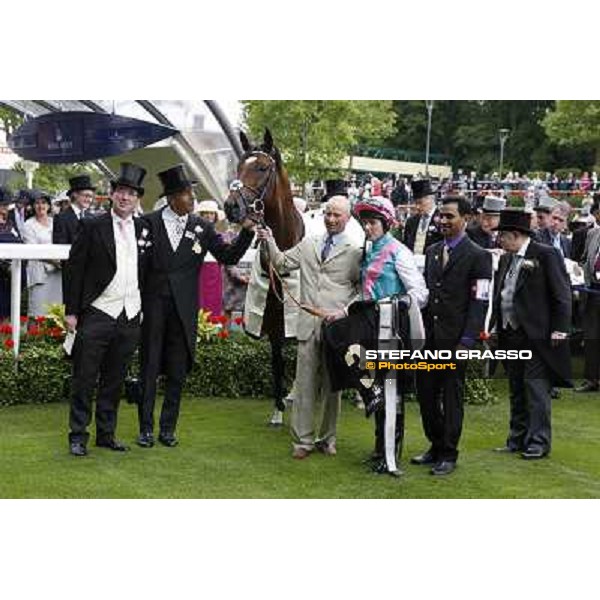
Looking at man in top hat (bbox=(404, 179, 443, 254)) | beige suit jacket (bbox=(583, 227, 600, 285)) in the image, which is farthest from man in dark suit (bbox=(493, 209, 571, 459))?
beige suit jacket (bbox=(583, 227, 600, 285))

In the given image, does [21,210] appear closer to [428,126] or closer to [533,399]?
[428,126]

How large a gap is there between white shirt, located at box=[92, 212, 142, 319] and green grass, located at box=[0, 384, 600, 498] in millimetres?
1043

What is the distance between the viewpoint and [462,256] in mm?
6430

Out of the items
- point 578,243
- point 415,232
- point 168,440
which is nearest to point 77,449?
point 168,440

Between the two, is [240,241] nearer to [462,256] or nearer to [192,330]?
[192,330]

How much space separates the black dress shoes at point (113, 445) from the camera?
6777 mm

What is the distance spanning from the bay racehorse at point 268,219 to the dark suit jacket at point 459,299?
150cm

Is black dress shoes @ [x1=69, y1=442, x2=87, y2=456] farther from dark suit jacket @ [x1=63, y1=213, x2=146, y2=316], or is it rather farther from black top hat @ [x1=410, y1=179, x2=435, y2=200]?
black top hat @ [x1=410, y1=179, x2=435, y2=200]

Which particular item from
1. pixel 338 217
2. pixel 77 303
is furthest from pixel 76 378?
pixel 338 217

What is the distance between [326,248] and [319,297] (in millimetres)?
359

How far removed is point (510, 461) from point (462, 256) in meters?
1.62

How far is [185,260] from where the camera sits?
23.0 feet

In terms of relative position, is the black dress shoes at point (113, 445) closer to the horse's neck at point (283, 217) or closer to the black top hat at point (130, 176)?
the black top hat at point (130, 176)

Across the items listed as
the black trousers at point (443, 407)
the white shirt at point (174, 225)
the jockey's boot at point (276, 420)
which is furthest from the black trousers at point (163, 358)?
the black trousers at point (443, 407)
